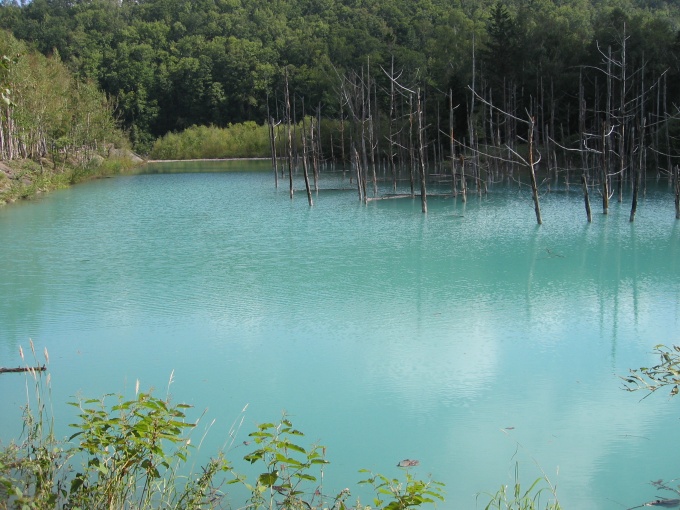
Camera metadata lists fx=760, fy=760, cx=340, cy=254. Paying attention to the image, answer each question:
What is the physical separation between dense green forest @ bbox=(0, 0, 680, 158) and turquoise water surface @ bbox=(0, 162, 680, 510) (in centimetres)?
1071

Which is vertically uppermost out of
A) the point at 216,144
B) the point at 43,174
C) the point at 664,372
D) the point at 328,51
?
the point at 328,51

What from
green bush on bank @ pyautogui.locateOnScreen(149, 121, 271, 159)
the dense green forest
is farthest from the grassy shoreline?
green bush on bank @ pyautogui.locateOnScreen(149, 121, 271, 159)

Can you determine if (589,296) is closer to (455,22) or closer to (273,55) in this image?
(455,22)

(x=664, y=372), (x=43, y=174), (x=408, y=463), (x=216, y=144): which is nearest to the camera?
(x=408, y=463)

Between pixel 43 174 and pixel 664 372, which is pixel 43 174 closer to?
pixel 43 174

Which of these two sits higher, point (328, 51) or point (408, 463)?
point (328, 51)

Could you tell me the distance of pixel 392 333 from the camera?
23.2ft

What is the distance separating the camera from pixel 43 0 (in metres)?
78.2

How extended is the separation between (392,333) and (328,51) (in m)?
44.9

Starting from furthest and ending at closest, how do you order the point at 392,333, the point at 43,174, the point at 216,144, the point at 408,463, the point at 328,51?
the point at 328,51
the point at 216,144
the point at 43,174
the point at 392,333
the point at 408,463

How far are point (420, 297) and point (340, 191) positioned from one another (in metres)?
12.6

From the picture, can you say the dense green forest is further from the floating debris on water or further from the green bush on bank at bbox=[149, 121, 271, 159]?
the floating debris on water

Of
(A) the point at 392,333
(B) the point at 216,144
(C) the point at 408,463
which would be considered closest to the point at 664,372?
(C) the point at 408,463

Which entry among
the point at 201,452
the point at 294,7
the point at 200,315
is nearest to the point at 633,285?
the point at 200,315
